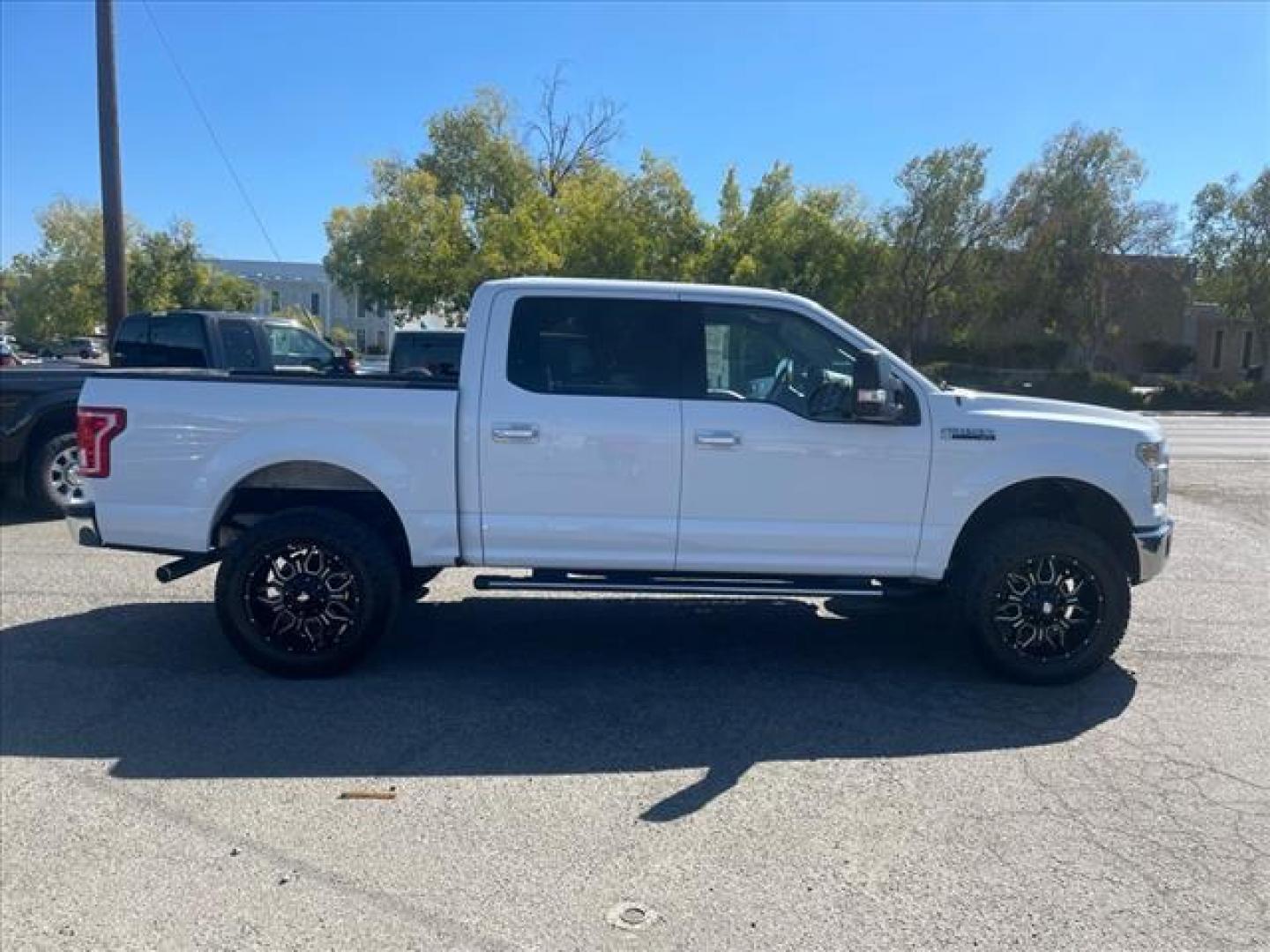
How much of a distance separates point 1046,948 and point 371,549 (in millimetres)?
3692

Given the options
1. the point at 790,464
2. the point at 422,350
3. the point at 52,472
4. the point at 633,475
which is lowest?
the point at 52,472

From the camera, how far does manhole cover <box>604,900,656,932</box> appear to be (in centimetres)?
328

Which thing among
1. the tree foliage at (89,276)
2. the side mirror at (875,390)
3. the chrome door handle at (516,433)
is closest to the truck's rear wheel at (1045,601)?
the side mirror at (875,390)

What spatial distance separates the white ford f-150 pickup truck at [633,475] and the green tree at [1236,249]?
42.4m

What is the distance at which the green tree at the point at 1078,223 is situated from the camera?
1545 inches

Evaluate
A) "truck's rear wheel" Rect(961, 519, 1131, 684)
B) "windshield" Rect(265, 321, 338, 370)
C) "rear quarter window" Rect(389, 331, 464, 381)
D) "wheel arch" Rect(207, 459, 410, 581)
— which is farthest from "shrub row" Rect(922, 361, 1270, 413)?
"wheel arch" Rect(207, 459, 410, 581)

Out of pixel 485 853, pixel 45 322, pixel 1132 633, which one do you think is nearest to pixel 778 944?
pixel 485 853

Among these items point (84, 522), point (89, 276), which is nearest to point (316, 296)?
point (89, 276)

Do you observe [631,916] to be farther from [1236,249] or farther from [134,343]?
[1236,249]

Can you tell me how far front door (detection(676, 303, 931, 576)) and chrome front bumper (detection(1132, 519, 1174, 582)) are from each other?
1.22 meters

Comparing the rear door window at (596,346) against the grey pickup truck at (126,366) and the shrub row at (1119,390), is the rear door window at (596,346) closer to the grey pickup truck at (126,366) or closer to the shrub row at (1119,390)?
the grey pickup truck at (126,366)

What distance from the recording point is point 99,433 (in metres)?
5.53

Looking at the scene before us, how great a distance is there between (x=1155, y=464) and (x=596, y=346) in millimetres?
3134

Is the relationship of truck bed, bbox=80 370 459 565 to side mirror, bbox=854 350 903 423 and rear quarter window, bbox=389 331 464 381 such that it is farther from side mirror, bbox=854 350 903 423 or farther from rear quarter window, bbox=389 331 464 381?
rear quarter window, bbox=389 331 464 381
